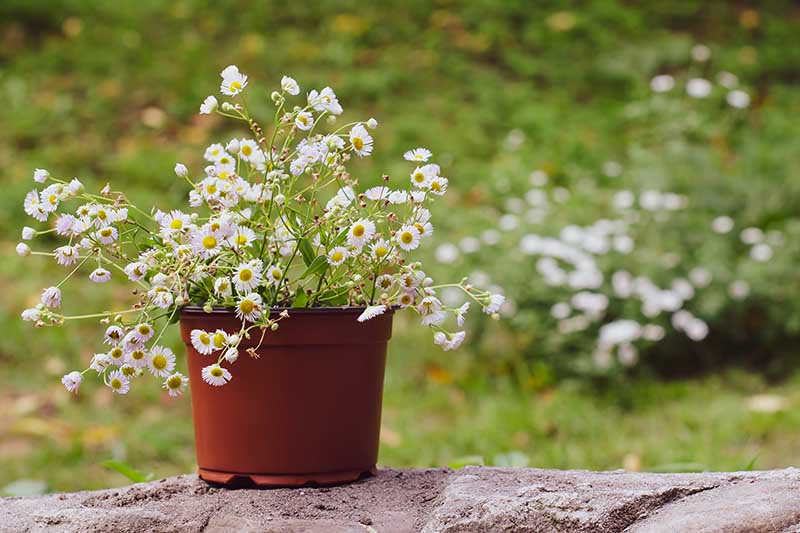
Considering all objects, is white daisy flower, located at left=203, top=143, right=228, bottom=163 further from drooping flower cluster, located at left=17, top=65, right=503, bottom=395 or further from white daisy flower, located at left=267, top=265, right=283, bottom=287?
white daisy flower, located at left=267, top=265, right=283, bottom=287

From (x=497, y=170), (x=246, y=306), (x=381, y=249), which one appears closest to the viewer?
(x=246, y=306)

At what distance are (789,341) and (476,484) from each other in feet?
9.38

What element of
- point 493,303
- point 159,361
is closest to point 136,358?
point 159,361

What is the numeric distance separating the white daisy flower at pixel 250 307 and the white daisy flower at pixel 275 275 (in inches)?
2.2

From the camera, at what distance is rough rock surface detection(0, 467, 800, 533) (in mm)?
1454

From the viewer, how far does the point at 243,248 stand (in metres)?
1.62

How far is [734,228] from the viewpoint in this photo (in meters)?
4.43

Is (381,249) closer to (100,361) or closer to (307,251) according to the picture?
(307,251)

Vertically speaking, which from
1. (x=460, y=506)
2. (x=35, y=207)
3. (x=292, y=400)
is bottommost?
(x=460, y=506)

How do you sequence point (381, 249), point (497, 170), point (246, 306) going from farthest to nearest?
point (497, 170), point (381, 249), point (246, 306)

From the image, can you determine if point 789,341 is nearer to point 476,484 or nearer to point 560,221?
point 560,221

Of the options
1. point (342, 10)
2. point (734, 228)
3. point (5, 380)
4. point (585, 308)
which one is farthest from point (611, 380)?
point (342, 10)

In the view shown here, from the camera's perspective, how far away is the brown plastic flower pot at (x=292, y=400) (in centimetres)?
162

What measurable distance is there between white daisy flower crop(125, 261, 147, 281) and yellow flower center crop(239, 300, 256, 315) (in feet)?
0.63
